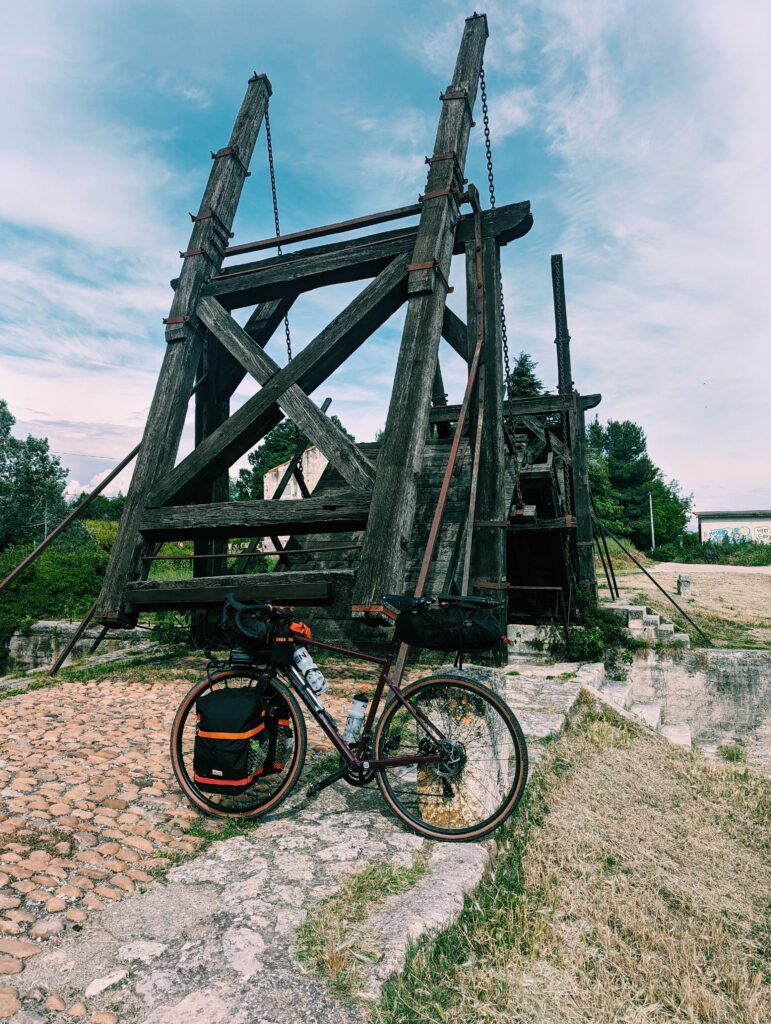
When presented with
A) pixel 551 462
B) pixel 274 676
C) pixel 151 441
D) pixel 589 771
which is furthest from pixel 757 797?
pixel 551 462

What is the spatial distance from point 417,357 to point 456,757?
3.13 metres

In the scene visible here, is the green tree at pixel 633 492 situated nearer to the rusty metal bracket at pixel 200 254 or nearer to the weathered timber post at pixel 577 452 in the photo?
the weathered timber post at pixel 577 452

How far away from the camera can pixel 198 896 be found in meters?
2.25

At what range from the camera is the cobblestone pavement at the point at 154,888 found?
172 centimetres

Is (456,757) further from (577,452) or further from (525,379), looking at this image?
(525,379)

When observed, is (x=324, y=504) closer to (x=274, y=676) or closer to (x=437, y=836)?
(x=274, y=676)

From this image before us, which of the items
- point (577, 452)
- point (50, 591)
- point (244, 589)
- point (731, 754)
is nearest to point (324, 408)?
point (244, 589)

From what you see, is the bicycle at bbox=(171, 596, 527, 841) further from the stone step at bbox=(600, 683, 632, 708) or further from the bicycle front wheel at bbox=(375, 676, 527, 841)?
the stone step at bbox=(600, 683, 632, 708)

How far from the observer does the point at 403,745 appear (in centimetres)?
293

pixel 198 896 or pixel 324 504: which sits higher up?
pixel 324 504

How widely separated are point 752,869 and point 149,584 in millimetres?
4531

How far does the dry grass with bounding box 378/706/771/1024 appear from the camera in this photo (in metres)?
1.77

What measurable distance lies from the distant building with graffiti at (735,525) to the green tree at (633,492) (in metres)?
6.24

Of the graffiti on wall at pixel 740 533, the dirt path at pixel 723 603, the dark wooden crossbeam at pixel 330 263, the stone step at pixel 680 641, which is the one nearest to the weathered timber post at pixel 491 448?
the dark wooden crossbeam at pixel 330 263
